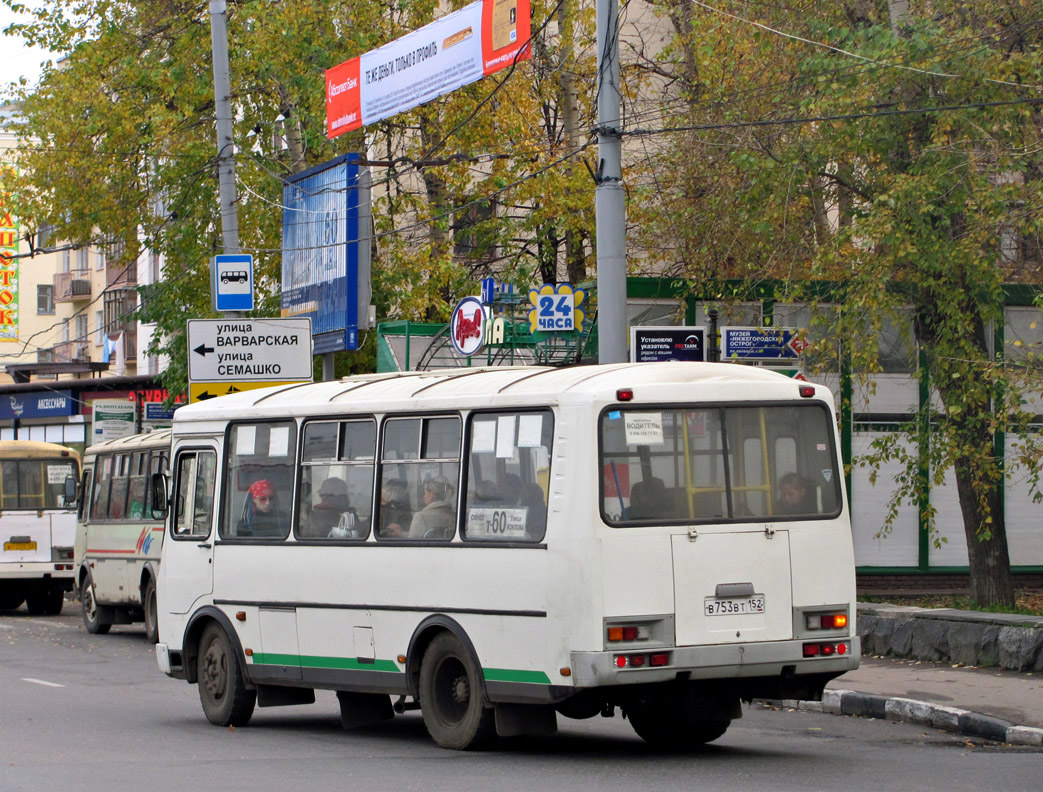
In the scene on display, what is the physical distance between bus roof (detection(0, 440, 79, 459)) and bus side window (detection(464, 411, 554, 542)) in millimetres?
19547

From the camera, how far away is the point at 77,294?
2359 inches

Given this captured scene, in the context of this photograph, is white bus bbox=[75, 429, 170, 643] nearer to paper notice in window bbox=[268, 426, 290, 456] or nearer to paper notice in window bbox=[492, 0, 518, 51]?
paper notice in window bbox=[492, 0, 518, 51]

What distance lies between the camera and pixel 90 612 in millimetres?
24766

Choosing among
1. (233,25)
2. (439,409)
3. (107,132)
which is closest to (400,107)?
(233,25)

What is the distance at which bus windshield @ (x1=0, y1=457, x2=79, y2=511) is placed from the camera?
27953mm

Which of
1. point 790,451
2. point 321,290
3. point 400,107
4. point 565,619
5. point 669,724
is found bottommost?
point 669,724

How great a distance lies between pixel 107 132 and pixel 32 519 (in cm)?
801

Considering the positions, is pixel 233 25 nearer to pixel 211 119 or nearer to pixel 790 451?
pixel 211 119

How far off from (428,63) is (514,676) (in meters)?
15.0

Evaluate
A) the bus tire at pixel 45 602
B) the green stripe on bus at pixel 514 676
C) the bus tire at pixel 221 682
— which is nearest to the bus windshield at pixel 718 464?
the green stripe on bus at pixel 514 676

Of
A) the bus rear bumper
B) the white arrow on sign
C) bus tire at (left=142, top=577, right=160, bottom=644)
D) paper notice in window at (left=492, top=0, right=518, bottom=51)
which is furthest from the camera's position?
bus tire at (left=142, top=577, right=160, bottom=644)

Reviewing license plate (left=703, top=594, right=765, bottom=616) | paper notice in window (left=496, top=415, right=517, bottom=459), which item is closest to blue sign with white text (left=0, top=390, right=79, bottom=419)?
paper notice in window (left=496, top=415, right=517, bottom=459)

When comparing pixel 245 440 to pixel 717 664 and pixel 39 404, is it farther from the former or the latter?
pixel 39 404

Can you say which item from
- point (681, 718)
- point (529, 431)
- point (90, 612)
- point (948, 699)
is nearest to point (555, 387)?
point (529, 431)
